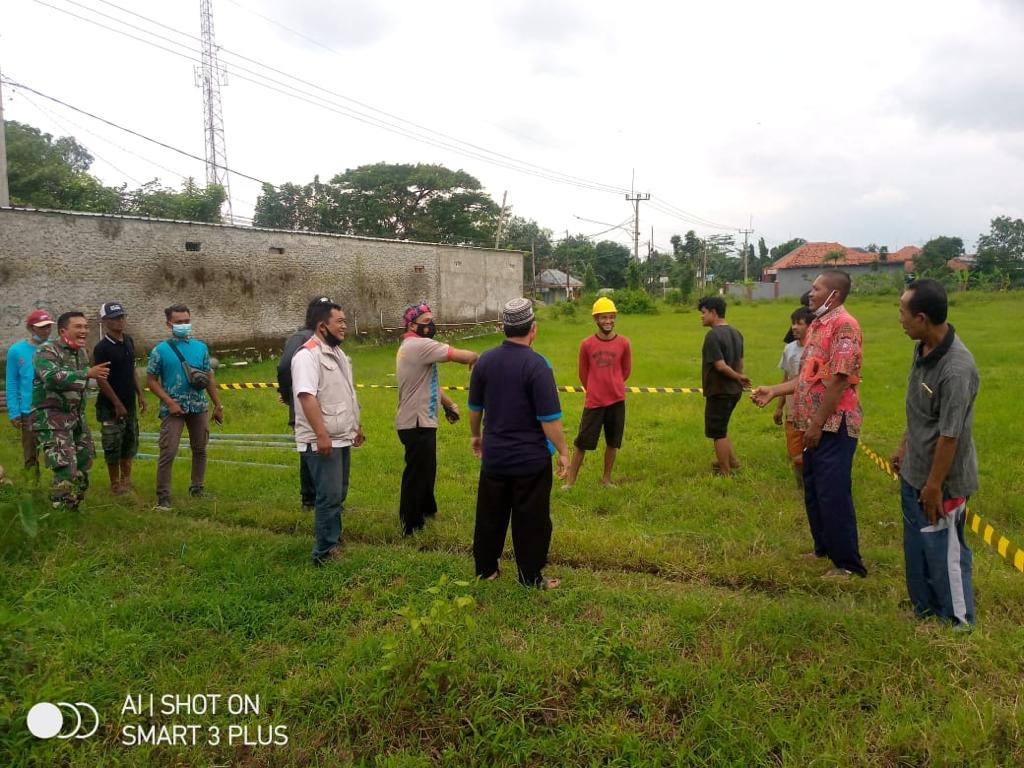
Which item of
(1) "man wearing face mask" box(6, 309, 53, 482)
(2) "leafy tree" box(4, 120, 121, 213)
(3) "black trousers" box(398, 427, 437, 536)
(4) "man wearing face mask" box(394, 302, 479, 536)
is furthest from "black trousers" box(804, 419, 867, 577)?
(2) "leafy tree" box(4, 120, 121, 213)

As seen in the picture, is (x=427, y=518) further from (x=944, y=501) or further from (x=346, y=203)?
(x=346, y=203)

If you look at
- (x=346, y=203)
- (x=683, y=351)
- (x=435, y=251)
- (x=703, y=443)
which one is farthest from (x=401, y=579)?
(x=346, y=203)

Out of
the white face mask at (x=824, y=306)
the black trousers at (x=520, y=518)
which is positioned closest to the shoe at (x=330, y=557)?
the black trousers at (x=520, y=518)

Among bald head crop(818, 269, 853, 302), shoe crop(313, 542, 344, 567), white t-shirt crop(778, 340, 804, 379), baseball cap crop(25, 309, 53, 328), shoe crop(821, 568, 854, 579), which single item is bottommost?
shoe crop(313, 542, 344, 567)

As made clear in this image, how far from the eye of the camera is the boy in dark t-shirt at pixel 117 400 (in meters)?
6.04

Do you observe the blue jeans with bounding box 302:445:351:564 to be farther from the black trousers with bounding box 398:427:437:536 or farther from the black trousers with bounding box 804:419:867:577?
the black trousers with bounding box 804:419:867:577

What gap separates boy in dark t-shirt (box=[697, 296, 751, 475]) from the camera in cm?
655

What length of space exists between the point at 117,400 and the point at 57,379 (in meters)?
0.85

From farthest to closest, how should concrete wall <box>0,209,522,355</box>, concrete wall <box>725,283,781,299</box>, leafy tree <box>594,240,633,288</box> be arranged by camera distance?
leafy tree <box>594,240,633,288</box> → concrete wall <box>725,283,781,299</box> → concrete wall <box>0,209,522,355</box>

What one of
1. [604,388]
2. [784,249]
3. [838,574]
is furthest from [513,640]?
[784,249]

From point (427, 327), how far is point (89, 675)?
294 cm

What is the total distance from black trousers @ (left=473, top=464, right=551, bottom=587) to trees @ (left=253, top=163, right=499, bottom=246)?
4429 centimetres

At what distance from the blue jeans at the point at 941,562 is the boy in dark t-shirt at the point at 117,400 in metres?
6.15

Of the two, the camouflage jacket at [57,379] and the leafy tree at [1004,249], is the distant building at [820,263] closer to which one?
the leafy tree at [1004,249]
